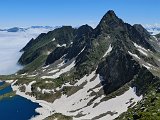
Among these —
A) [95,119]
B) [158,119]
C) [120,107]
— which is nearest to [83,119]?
[95,119]

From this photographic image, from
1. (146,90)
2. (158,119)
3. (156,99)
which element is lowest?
(158,119)

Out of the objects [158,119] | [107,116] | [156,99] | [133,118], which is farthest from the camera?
[107,116]

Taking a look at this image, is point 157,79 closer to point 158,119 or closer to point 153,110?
point 153,110

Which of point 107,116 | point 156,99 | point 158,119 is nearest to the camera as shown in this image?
point 158,119

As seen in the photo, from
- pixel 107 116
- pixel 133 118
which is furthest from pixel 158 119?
pixel 107 116

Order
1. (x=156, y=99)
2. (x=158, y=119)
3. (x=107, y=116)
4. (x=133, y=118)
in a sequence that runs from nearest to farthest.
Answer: (x=158, y=119) → (x=133, y=118) → (x=156, y=99) → (x=107, y=116)

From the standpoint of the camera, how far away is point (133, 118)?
→ 324 ft

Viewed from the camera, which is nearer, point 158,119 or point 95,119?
point 158,119

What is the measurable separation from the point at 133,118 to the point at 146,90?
10144cm

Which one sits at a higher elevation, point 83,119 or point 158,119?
point 83,119

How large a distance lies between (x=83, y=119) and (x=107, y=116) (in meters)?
14.9

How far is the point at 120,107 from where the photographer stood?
19912 cm

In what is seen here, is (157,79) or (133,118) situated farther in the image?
(157,79)

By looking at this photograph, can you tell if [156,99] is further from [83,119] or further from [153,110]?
[83,119]
